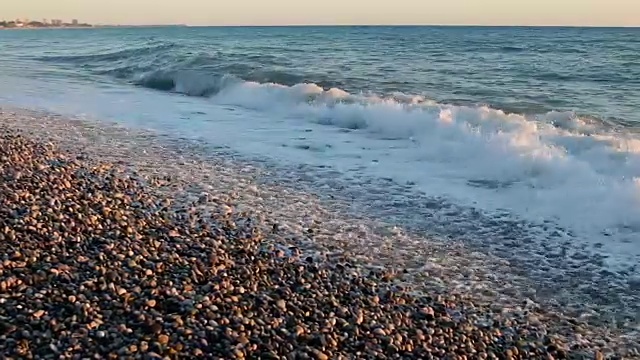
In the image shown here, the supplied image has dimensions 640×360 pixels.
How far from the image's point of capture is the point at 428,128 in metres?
14.7

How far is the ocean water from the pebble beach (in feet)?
4.28

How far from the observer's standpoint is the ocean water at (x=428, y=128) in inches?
348

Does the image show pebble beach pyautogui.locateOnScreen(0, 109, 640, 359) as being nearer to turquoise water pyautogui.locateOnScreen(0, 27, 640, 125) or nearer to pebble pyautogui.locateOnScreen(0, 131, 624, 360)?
pebble pyautogui.locateOnScreen(0, 131, 624, 360)

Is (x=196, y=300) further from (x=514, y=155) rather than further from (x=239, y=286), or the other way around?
(x=514, y=155)

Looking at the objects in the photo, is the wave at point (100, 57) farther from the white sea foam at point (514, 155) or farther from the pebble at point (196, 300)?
the pebble at point (196, 300)

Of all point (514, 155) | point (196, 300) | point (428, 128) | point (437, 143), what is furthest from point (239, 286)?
point (428, 128)

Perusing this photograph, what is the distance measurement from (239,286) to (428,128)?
31.9 ft

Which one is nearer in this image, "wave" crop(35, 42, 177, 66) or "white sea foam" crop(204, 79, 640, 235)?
"white sea foam" crop(204, 79, 640, 235)

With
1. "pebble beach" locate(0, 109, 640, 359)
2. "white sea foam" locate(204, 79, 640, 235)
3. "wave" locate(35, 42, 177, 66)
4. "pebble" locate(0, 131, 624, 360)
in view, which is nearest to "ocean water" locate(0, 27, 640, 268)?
"white sea foam" locate(204, 79, 640, 235)

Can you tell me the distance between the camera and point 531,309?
600cm

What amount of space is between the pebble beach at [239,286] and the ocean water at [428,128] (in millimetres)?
1304

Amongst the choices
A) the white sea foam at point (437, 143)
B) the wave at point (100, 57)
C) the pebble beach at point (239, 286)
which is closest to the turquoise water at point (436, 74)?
the wave at point (100, 57)

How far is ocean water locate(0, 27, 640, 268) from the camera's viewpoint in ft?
29.0

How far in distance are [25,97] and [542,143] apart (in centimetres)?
1508
